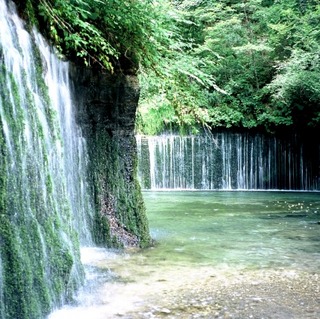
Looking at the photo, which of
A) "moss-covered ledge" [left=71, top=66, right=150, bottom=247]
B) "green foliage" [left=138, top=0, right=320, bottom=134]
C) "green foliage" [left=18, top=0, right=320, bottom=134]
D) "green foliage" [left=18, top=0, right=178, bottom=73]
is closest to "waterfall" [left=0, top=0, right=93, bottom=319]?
"green foliage" [left=18, top=0, right=178, bottom=73]

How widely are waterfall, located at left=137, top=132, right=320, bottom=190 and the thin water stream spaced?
11.0 meters

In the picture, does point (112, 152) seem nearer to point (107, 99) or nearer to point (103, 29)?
point (107, 99)

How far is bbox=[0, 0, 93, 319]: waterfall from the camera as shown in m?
4.06

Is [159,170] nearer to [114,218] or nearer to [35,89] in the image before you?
[114,218]

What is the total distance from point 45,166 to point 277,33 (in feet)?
61.4

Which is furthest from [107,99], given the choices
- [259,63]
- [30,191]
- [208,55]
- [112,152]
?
[259,63]

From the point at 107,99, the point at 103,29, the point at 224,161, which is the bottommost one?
the point at 224,161

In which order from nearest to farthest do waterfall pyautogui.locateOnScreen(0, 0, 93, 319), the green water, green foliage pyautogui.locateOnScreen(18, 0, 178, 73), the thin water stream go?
1. waterfall pyautogui.locateOnScreen(0, 0, 93, 319)
2. the thin water stream
3. green foliage pyautogui.locateOnScreen(18, 0, 178, 73)
4. the green water

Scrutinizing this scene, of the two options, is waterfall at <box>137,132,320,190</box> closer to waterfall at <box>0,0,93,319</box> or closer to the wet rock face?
the wet rock face

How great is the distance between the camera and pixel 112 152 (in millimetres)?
7805

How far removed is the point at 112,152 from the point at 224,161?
1478 cm

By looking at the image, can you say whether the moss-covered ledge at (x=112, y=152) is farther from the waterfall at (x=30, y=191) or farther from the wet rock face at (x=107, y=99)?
the waterfall at (x=30, y=191)

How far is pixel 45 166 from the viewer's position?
16.3ft

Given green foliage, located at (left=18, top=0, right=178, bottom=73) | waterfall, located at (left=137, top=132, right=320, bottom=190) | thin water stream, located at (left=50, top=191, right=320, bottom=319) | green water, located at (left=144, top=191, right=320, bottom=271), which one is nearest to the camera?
thin water stream, located at (left=50, top=191, right=320, bottom=319)
